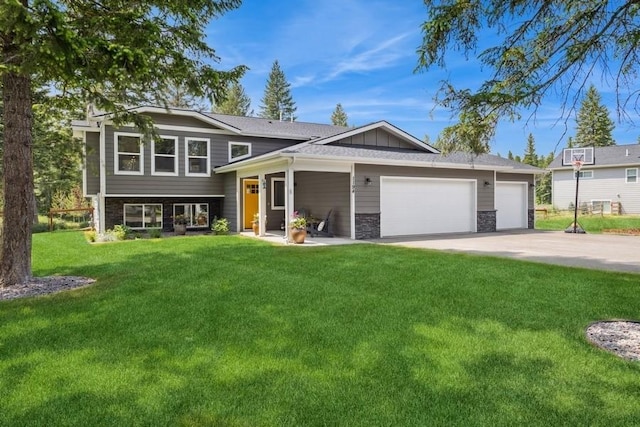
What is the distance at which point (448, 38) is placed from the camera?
4613 mm

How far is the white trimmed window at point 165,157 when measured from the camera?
51.1ft

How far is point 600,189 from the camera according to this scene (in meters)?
28.9

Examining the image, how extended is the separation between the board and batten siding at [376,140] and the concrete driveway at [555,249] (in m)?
4.13

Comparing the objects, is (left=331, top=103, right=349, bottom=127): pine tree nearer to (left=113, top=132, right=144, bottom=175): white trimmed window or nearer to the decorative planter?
(left=113, top=132, right=144, bottom=175): white trimmed window

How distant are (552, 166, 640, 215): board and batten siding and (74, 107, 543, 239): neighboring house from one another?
48.1 feet

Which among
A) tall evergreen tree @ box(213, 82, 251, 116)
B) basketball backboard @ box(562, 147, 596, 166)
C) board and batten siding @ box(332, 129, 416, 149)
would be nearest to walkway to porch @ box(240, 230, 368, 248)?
board and batten siding @ box(332, 129, 416, 149)

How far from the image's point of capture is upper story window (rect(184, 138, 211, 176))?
53.3ft

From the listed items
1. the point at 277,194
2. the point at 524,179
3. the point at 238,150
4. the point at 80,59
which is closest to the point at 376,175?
the point at 277,194

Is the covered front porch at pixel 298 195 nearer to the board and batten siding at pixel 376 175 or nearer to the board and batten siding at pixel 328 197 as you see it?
the board and batten siding at pixel 328 197

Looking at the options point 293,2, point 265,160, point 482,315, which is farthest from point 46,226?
point 482,315

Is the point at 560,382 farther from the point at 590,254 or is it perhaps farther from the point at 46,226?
the point at 46,226

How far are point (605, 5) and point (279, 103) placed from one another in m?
45.7

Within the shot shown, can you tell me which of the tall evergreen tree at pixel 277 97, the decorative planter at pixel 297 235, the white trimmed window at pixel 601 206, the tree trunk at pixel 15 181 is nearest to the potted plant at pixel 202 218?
the decorative planter at pixel 297 235

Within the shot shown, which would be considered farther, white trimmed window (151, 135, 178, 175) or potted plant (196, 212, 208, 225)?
potted plant (196, 212, 208, 225)
